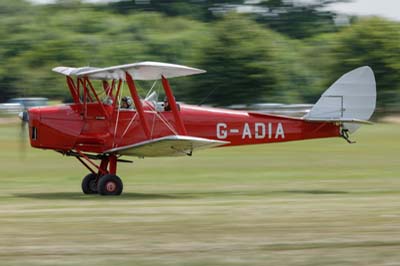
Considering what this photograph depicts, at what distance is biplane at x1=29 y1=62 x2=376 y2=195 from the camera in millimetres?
18938

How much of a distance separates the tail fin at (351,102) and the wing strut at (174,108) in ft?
9.08

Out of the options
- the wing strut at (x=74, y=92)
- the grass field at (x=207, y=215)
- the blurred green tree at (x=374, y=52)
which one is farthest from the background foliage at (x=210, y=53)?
the wing strut at (x=74, y=92)

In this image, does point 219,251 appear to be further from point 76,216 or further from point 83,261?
point 76,216

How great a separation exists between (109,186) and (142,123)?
4.17 ft

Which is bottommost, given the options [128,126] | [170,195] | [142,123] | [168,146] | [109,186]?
[170,195]

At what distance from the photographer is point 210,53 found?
71.4 m

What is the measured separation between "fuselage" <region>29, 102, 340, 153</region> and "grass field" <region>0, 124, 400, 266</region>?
3.22 ft

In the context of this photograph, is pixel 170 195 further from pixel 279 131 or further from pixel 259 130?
pixel 279 131

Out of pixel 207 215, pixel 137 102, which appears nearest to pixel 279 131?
pixel 137 102

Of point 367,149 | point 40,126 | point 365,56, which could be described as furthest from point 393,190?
point 365,56

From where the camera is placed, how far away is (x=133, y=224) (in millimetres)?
13984

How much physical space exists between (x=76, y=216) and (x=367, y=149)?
19.9 meters

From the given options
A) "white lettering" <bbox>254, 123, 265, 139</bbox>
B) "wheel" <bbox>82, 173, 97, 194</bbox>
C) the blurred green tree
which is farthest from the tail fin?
the blurred green tree

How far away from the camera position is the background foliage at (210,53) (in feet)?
226
